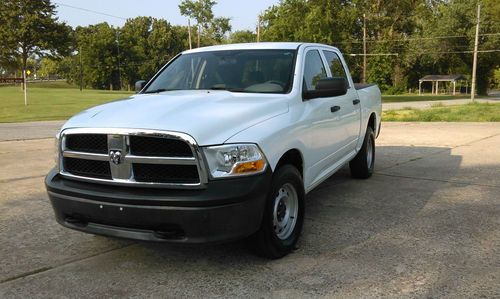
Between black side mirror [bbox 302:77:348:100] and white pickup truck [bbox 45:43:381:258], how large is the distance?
0.04 ft

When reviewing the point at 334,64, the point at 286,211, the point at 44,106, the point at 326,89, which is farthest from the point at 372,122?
the point at 44,106

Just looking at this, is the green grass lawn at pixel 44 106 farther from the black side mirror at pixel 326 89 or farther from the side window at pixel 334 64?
the black side mirror at pixel 326 89

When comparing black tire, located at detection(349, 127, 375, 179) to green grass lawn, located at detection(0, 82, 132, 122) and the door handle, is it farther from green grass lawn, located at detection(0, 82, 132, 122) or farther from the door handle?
green grass lawn, located at detection(0, 82, 132, 122)

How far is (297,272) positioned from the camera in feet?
12.8

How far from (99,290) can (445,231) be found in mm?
3278

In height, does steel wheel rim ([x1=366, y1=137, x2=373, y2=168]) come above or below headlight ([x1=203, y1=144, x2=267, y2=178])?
below

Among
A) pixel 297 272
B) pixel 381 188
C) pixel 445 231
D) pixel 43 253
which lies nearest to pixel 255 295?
pixel 297 272

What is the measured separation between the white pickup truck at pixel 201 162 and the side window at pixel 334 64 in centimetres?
129

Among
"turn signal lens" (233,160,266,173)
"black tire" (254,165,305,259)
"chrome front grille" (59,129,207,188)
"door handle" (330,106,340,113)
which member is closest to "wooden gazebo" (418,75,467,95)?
"door handle" (330,106,340,113)

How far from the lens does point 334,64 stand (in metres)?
6.38

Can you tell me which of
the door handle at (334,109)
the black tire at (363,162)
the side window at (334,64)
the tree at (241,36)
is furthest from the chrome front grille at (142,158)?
the tree at (241,36)

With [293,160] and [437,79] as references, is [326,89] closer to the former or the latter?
[293,160]

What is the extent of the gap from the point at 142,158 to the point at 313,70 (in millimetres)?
2474

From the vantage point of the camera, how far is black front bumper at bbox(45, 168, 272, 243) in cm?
347
